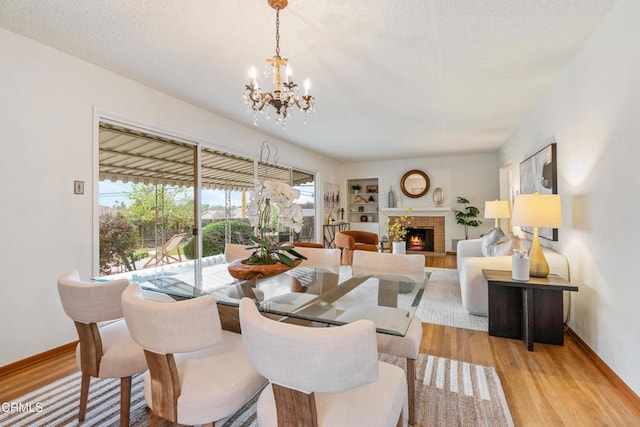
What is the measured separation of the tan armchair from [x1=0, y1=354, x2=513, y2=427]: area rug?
3280 millimetres

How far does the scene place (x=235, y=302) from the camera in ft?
5.19

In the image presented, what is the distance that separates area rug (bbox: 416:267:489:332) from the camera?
9.96 ft

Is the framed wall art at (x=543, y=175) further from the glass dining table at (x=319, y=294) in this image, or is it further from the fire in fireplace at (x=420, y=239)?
the fire in fireplace at (x=420, y=239)

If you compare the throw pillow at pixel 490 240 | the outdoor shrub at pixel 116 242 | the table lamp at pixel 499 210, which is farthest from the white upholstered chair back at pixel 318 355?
the table lamp at pixel 499 210

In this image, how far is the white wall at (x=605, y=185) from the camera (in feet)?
6.02

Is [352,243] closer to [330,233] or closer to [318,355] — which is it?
[330,233]

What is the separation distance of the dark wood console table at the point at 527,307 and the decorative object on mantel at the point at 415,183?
517 centimetres

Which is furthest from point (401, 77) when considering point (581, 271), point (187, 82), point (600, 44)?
point (581, 271)

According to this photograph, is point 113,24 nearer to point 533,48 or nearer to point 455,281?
point 533,48

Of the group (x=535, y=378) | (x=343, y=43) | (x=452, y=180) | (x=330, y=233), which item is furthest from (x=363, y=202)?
(x=535, y=378)

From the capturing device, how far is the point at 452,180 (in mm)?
7562

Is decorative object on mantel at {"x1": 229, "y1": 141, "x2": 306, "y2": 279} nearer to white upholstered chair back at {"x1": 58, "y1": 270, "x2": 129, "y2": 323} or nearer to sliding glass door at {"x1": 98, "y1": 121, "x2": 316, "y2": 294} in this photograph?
sliding glass door at {"x1": 98, "y1": 121, "x2": 316, "y2": 294}

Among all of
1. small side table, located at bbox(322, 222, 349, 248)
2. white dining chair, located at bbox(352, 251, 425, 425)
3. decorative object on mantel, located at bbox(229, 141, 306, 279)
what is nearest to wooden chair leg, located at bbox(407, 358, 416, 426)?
white dining chair, located at bbox(352, 251, 425, 425)

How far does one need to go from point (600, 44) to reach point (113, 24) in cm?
355
